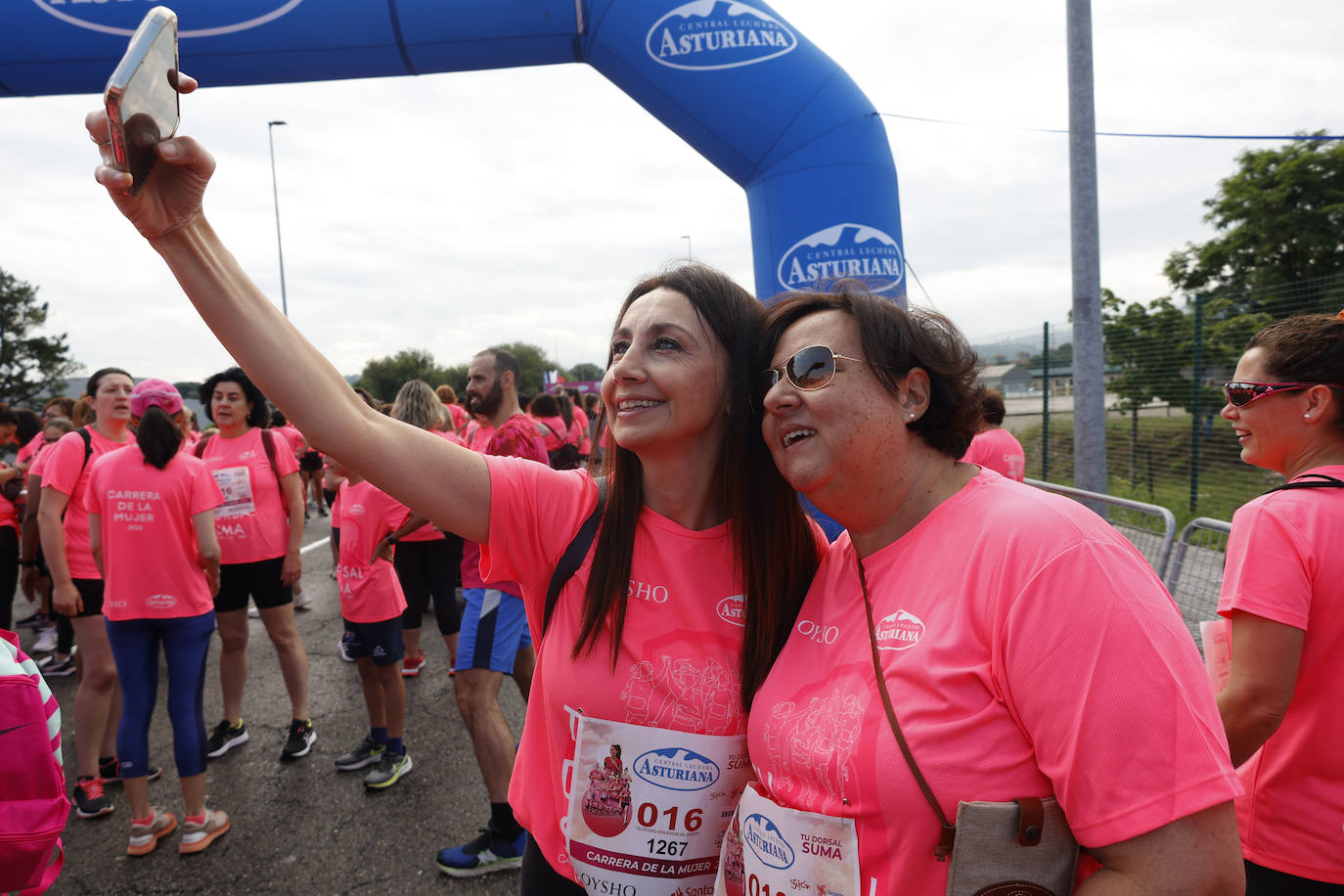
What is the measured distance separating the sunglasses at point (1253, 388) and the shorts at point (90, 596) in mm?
5353

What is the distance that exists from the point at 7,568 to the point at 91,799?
9.31 ft

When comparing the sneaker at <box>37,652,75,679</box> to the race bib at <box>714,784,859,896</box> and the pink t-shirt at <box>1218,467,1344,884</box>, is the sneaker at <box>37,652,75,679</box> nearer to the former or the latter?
the race bib at <box>714,784,859,896</box>

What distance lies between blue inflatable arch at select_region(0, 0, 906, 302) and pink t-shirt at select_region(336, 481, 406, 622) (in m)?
2.47

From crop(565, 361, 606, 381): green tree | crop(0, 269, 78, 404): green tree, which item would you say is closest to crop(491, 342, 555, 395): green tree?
crop(565, 361, 606, 381): green tree

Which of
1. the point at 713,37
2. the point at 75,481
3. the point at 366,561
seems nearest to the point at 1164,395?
the point at 713,37

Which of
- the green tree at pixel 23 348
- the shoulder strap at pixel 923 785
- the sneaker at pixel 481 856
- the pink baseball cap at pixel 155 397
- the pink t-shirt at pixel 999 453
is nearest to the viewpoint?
the shoulder strap at pixel 923 785

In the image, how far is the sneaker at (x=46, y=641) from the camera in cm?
662

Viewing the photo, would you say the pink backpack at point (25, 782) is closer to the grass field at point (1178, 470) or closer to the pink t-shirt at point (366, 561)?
the pink t-shirt at point (366, 561)

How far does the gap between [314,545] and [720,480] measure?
35.8ft

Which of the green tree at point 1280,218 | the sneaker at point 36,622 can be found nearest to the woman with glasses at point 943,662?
the sneaker at point 36,622

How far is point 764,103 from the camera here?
4.22 m

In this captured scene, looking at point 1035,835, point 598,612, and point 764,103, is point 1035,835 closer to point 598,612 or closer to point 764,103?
point 598,612

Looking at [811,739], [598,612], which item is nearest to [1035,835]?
[811,739]

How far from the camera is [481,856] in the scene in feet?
11.1
